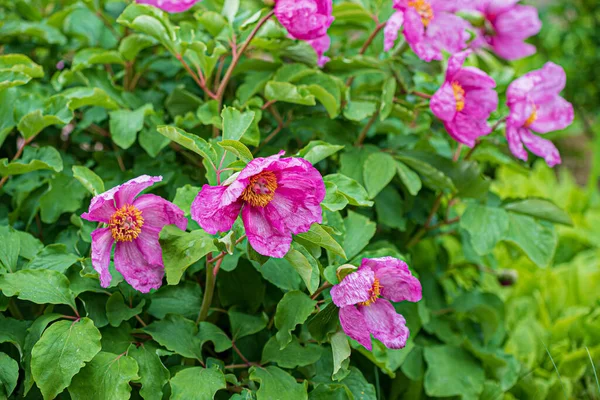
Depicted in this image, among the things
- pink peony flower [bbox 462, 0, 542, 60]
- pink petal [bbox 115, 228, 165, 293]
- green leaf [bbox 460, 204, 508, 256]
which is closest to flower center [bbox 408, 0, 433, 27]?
pink peony flower [bbox 462, 0, 542, 60]

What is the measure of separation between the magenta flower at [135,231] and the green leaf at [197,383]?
13cm

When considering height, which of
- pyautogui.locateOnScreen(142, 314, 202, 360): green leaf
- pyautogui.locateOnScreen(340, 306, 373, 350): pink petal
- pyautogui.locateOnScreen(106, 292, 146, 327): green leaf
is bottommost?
pyautogui.locateOnScreen(142, 314, 202, 360): green leaf

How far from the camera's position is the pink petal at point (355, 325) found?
0.85 m

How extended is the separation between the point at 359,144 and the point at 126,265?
524 mm

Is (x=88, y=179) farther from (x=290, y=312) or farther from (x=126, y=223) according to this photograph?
(x=290, y=312)

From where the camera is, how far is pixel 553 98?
120cm

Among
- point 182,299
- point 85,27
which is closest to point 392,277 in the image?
point 182,299

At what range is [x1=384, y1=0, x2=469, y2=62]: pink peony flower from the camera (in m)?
1.09

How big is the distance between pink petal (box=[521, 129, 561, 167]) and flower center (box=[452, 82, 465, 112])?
0.47 ft

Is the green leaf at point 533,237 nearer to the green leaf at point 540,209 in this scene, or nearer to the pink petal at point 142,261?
the green leaf at point 540,209

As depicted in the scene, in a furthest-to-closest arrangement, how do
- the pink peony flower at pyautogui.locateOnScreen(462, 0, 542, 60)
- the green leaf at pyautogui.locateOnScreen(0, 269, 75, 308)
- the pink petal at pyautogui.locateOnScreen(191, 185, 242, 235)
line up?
1. the pink peony flower at pyautogui.locateOnScreen(462, 0, 542, 60)
2. the green leaf at pyautogui.locateOnScreen(0, 269, 75, 308)
3. the pink petal at pyautogui.locateOnScreen(191, 185, 242, 235)

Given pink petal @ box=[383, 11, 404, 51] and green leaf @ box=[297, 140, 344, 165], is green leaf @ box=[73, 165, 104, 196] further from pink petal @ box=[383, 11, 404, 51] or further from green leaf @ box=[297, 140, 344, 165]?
pink petal @ box=[383, 11, 404, 51]

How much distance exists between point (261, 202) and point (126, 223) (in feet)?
0.68

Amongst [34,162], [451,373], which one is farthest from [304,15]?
[451,373]
